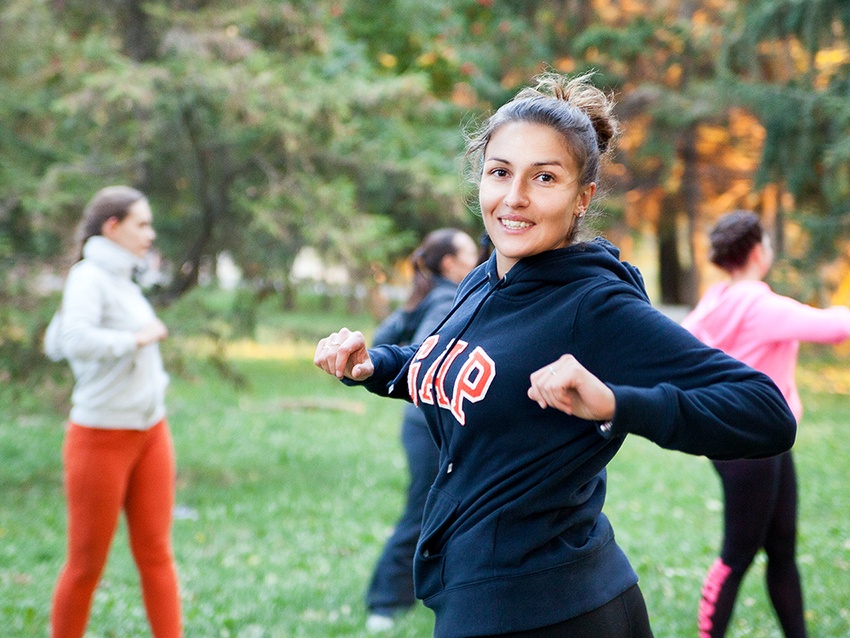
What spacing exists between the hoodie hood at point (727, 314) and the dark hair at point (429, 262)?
1.58 m

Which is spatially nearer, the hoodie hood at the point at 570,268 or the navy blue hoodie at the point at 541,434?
the navy blue hoodie at the point at 541,434

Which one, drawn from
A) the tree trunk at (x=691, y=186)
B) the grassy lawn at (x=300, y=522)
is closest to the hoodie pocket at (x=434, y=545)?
the grassy lawn at (x=300, y=522)

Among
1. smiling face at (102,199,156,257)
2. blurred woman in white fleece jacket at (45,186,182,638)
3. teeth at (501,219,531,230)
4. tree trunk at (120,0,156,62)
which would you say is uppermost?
tree trunk at (120,0,156,62)

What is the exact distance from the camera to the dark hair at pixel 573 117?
212 centimetres

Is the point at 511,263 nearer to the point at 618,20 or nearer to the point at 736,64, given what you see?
the point at 736,64

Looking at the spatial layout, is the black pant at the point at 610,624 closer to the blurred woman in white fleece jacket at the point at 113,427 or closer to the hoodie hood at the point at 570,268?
the hoodie hood at the point at 570,268

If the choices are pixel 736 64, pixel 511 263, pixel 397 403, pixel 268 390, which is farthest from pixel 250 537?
pixel 736 64

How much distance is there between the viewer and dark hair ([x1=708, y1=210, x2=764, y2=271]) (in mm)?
4324

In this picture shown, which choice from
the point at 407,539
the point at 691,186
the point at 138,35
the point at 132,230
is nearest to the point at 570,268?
the point at 132,230

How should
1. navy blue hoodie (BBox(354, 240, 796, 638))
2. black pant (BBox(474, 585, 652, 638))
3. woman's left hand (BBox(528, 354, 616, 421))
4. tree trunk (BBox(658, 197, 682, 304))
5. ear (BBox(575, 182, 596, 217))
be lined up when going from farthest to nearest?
tree trunk (BBox(658, 197, 682, 304)) → ear (BBox(575, 182, 596, 217)) → black pant (BBox(474, 585, 652, 638)) → navy blue hoodie (BBox(354, 240, 796, 638)) → woman's left hand (BBox(528, 354, 616, 421))

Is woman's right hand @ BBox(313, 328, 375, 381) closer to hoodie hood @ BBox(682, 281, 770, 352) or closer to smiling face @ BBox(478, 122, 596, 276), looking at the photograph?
smiling face @ BBox(478, 122, 596, 276)

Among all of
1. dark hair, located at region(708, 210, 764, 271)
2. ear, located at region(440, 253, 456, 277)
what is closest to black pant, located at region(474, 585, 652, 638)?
dark hair, located at region(708, 210, 764, 271)

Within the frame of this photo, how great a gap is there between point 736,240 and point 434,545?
269 centimetres

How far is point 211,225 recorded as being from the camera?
8828 millimetres
